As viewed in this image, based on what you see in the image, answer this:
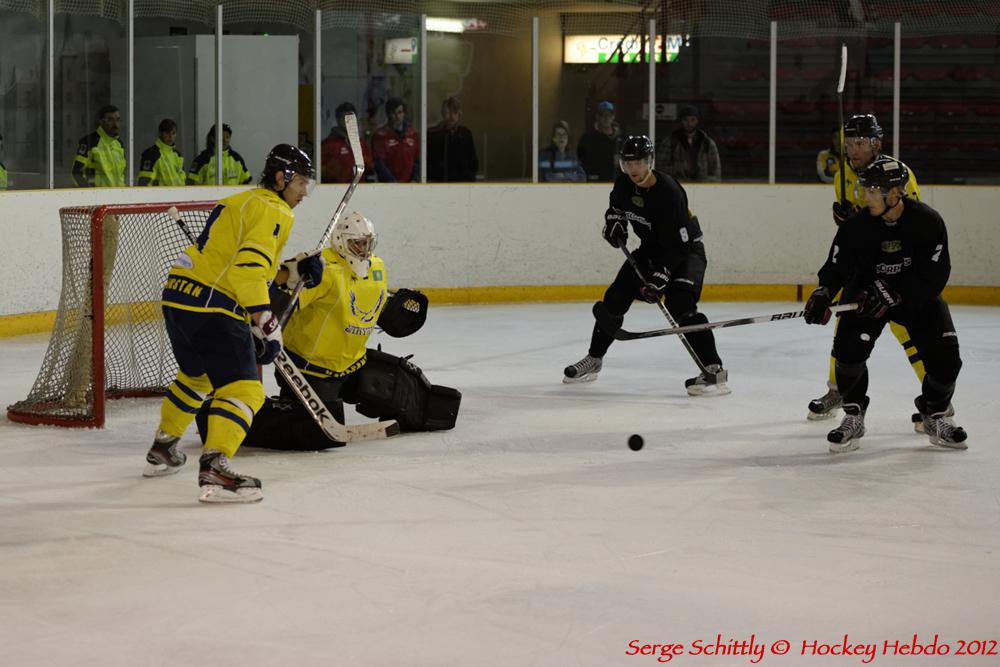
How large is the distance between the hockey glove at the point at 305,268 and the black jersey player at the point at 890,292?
1648 mm

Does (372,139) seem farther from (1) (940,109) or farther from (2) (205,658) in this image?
(2) (205,658)

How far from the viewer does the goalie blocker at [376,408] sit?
486cm

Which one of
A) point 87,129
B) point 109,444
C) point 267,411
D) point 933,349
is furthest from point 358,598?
point 87,129

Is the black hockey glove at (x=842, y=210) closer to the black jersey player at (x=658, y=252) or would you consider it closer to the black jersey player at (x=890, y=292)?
the black jersey player at (x=658, y=252)

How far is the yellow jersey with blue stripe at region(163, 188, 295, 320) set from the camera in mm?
4113

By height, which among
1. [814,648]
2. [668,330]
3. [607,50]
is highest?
[607,50]

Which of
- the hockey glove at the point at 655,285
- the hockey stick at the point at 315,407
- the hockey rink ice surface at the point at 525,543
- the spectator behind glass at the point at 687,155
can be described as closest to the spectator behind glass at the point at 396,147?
the spectator behind glass at the point at 687,155

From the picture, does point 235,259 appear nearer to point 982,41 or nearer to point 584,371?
point 584,371

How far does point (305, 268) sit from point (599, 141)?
5.51 m

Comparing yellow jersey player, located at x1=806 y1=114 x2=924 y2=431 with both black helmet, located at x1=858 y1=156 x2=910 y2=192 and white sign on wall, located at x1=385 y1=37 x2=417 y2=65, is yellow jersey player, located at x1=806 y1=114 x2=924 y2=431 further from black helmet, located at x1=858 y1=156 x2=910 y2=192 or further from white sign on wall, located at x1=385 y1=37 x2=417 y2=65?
white sign on wall, located at x1=385 y1=37 x2=417 y2=65

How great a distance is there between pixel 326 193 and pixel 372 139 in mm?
593

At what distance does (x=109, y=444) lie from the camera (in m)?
5.04

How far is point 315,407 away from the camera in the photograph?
15.7 feet

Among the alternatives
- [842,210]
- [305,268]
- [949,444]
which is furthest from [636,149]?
[305,268]
